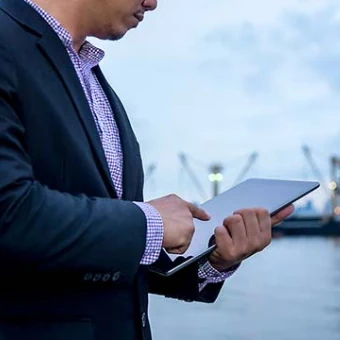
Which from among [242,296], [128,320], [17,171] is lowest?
[242,296]

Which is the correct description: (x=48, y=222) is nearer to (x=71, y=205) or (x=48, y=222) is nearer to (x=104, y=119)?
(x=71, y=205)

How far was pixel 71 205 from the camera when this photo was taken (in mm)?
1078

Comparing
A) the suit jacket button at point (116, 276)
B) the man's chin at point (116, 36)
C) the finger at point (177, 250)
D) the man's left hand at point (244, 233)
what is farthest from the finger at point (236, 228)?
the man's chin at point (116, 36)

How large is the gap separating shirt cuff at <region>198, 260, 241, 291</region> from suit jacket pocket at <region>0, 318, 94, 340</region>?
1.11 ft

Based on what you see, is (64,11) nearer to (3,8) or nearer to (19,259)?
(3,8)

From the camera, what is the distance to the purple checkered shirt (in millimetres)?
1148

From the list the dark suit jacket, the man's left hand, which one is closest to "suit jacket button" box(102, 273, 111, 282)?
the dark suit jacket

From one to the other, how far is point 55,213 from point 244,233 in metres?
0.34

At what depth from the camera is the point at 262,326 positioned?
7.72 metres

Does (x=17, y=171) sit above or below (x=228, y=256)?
above

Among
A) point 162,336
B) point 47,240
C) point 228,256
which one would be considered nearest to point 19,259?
point 47,240

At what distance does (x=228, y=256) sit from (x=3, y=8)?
0.52m

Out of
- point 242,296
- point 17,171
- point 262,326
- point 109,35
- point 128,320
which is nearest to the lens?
point 17,171

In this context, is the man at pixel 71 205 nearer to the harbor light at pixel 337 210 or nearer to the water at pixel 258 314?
the water at pixel 258 314
